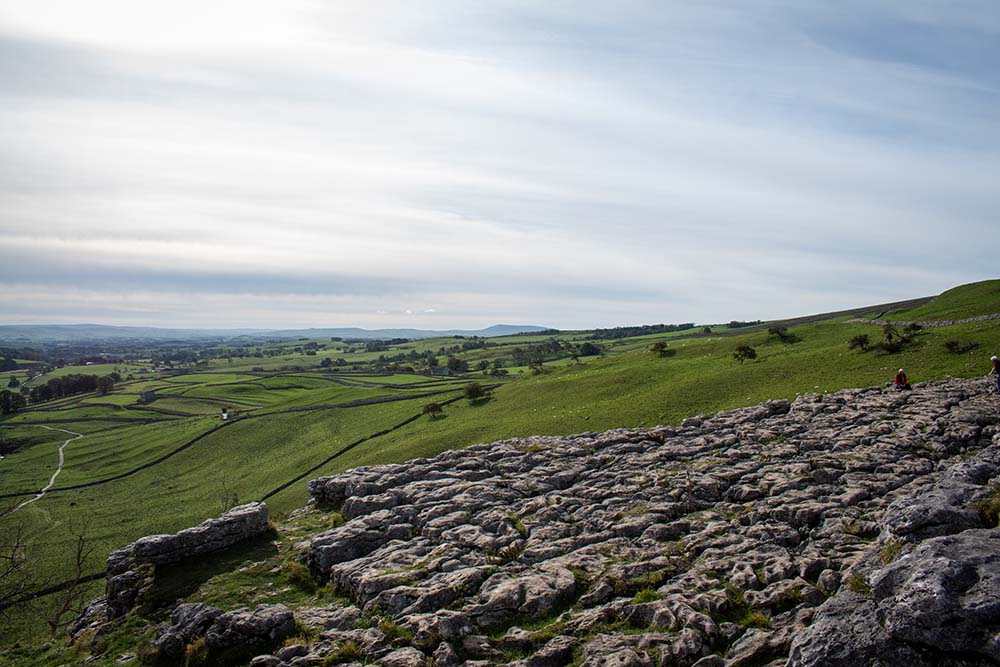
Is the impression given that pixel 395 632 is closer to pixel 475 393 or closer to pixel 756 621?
pixel 756 621

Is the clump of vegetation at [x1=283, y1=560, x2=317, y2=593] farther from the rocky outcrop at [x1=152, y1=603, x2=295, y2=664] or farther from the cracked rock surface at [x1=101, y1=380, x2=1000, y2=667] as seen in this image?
the rocky outcrop at [x1=152, y1=603, x2=295, y2=664]

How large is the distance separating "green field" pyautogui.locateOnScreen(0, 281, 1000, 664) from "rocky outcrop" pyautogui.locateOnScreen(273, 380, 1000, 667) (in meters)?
13.5

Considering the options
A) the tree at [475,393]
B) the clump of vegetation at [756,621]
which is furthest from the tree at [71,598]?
the tree at [475,393]

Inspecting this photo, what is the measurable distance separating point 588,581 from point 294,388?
154750mm

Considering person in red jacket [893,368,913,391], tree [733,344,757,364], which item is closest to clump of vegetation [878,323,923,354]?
tree [733,344,757,364]

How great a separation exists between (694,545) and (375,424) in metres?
68.3

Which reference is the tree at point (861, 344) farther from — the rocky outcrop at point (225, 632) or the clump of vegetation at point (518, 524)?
the rocky outcrop at point (225, 632)

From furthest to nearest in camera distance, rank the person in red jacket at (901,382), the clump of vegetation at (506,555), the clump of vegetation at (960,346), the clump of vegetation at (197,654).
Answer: the clump of vegetation at (960,346) < the person in red jacket at (901,382) < the clump of vegetation at (506,555) < the clump of vegetation at (197,654)

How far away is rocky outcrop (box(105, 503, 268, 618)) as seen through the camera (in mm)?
27147

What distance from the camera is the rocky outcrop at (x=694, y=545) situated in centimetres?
1299

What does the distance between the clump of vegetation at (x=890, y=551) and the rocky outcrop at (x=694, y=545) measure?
9 cm

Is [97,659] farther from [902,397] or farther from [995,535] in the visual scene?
[902,397]

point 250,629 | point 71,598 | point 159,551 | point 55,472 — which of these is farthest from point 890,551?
point 55,472

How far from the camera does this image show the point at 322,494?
36562 millimetres
